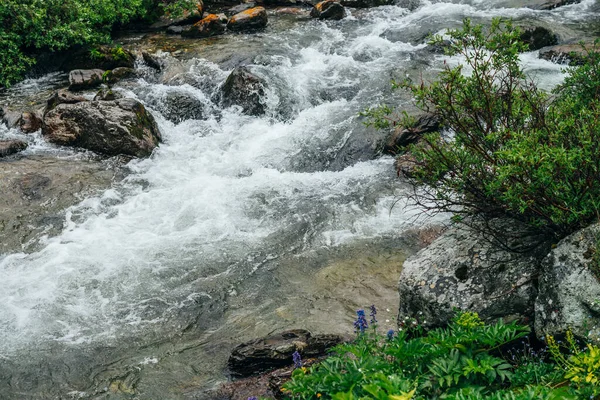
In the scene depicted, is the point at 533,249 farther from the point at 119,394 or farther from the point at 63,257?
the point at 63,257

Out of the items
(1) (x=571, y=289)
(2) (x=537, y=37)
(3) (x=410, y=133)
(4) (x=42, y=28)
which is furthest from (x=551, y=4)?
(1) (x=571, y=289)

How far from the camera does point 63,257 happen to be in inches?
348

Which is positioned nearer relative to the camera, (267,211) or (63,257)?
(63,257)

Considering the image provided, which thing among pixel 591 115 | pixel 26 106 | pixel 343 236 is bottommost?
pixel 343 236

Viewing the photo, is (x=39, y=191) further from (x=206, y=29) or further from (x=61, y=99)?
(x=206, y=29)

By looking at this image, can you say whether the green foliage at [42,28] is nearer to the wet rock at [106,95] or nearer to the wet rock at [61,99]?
the wet rock at [61,99]

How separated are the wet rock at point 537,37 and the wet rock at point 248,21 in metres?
7.95

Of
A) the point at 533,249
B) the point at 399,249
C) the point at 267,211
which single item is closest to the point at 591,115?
the point at 533,249

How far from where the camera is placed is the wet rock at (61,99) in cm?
1325

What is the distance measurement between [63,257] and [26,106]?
6.65m

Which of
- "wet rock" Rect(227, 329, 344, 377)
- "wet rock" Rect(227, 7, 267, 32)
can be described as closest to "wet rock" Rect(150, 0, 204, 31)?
"wet rock" Rect(227, 7, 267, 32)

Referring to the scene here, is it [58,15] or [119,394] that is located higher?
[58,15]

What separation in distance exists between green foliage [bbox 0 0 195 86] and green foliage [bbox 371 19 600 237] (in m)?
12.5

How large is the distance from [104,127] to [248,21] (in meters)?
8.00
